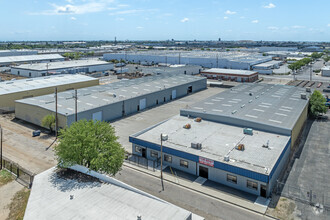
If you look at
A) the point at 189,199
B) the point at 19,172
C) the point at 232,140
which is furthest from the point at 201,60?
the point at 189,199

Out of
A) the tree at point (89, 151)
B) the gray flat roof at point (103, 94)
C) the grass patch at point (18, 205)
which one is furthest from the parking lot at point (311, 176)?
the gray flat roof at point (103, 94)

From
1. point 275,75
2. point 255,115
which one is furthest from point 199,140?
point 275,75

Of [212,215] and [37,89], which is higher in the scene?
[37,89]

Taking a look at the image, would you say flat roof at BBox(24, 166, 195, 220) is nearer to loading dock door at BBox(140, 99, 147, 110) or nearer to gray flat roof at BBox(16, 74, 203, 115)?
gray flat roof at BBox(16, 74, 203, 115)

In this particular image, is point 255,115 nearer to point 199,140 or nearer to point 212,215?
point 199,140

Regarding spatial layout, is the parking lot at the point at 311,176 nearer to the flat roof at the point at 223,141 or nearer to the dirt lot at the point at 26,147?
the flat roof at the point at 223,141
